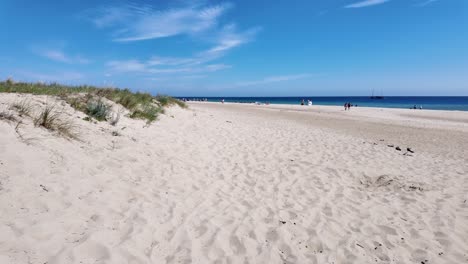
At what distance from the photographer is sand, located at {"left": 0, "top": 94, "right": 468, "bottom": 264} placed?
10.8ft

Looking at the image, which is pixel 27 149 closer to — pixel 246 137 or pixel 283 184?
pixel 283 184

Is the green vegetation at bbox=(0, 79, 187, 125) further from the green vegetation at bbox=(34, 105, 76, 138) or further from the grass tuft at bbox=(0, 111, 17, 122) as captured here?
the grass tuft at bbox=(0, 111, 17, 122)

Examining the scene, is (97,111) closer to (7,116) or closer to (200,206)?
(7,116)

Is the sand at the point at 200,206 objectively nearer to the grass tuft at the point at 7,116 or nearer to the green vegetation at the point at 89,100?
the grass tuft at the point at 7,116

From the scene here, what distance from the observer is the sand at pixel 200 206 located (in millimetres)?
3305

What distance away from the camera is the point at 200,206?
4.61m

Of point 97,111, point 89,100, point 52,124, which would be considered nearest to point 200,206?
point 52,124

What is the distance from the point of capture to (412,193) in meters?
5.79

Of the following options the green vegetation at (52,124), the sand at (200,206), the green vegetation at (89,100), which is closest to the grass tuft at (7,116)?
the sand at (200,206)

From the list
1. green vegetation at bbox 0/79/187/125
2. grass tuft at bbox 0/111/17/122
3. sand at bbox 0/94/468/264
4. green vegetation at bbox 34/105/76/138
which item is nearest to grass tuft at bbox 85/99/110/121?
green vegetation at bbox 0/79/187/125

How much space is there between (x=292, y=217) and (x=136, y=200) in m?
2.39

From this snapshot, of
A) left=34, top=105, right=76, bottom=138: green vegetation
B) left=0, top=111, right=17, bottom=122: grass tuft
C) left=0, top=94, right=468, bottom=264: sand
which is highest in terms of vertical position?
left=0, top=111, right=17, bottom=122: grass tuft

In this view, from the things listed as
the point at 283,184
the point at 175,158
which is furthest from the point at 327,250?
the point at 175,158

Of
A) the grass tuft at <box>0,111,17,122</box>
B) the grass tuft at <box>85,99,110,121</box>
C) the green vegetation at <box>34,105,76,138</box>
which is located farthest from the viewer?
the grass tuft at <box>85,99,110,121</box>
